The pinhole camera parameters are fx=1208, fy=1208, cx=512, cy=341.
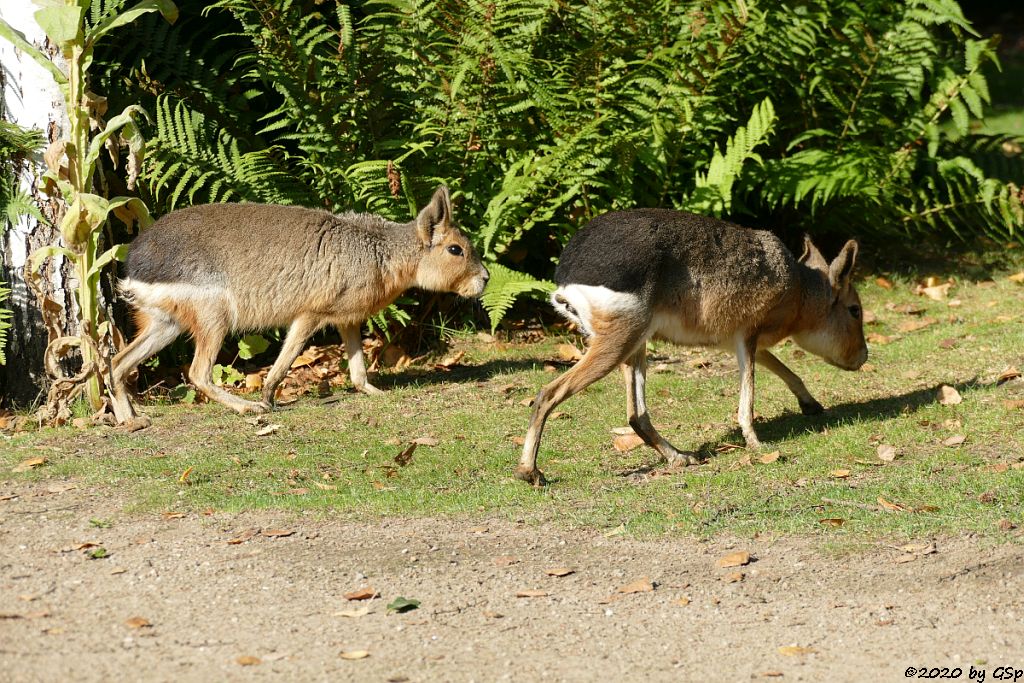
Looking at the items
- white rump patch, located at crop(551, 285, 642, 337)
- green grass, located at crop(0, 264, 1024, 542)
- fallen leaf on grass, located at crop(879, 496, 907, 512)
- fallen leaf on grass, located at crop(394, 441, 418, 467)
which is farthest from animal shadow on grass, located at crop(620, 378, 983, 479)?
fallen leaf on grass, located at crop(394, 441, 418, 467)

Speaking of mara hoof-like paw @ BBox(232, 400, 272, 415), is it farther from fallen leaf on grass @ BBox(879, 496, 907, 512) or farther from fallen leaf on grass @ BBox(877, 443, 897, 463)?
fallen leaf on grass @ BBox(879, 496, 907, 512)

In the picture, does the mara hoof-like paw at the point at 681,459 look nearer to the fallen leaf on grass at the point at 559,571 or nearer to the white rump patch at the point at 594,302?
the white rump patch at the point at 594,302

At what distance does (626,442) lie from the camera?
25.1ft

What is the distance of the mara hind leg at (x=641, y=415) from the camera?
7191mm

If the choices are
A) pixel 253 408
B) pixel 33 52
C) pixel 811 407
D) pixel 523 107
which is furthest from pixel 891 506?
pixel 33 52

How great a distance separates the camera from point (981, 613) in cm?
489

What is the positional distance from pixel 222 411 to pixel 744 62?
547cm

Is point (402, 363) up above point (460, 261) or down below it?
below

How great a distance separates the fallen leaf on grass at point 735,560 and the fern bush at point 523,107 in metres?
4.11

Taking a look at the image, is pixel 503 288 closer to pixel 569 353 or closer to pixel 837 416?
pixel 569 353

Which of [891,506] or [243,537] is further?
[891,506]

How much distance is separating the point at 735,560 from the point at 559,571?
81 cm

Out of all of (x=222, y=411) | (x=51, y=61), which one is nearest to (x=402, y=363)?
(x=222, y=411)

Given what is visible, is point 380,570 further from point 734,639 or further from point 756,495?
point 756,495
